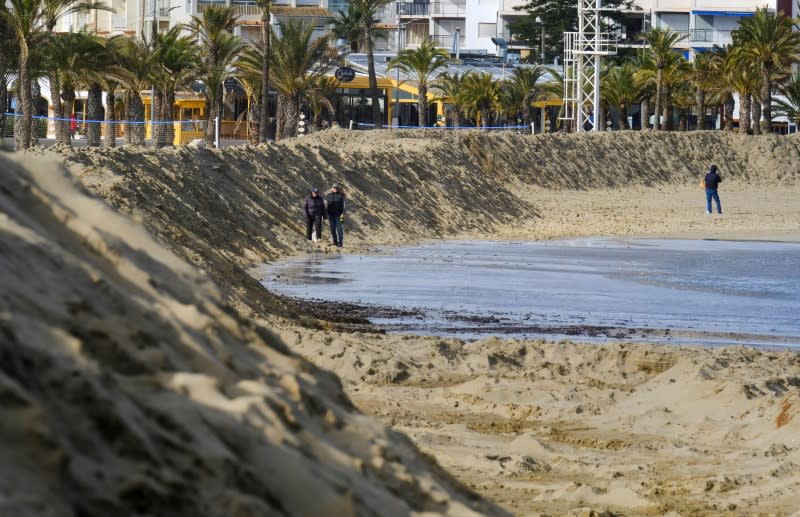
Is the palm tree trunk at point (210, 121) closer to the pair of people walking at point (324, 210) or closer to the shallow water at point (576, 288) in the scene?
the pair of people walking at point (324, 210)

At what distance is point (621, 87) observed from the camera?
6619 centimetres

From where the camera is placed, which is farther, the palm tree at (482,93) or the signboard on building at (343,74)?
the palm tree at (482,93)

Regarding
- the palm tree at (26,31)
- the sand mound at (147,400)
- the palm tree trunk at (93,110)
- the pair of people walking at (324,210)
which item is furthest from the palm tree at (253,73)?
the sand mound at (147,400)

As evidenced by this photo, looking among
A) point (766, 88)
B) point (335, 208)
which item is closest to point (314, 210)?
point (335, 208)

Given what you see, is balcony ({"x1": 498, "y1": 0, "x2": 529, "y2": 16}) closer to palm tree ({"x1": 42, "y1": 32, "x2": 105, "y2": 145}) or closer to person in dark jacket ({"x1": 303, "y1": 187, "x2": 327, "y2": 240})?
palm tree ({"x1": 42, "y1": 32, "x2": 105, "y2": 145})

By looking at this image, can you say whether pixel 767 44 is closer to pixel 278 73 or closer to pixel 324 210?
pixel 278 73

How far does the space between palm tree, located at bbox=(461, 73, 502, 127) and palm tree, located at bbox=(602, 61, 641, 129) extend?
5.28 m

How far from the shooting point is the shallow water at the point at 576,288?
1628 cm

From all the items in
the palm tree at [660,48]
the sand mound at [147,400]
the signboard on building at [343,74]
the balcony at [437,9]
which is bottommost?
the sand mound at [147,400]

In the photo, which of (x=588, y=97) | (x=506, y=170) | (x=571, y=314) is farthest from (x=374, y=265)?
(x=588, y=97)

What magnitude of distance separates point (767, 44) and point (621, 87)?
7740 mm

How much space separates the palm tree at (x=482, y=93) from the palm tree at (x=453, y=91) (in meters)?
0.31

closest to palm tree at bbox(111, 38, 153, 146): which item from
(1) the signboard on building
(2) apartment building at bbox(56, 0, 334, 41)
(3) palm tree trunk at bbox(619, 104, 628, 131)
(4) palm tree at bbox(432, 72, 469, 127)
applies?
(1) the signboard on building

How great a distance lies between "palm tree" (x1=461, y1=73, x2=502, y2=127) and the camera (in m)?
66.8
